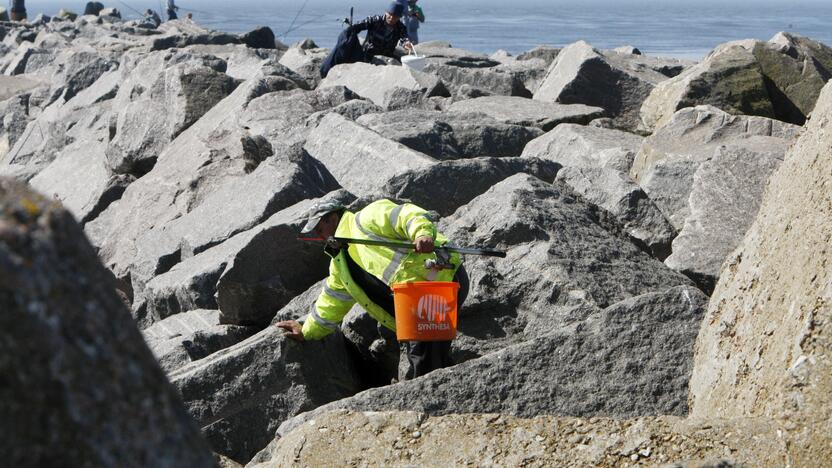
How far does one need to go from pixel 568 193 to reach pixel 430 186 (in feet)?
3.14

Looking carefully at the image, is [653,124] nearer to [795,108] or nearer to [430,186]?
[795,108]

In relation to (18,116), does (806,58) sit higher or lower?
higher

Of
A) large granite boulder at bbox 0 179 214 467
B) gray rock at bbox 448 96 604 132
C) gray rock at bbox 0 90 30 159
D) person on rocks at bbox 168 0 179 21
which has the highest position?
large granite boulder at bbox 0 179 214 467

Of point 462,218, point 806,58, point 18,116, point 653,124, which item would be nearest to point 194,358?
point 462,218

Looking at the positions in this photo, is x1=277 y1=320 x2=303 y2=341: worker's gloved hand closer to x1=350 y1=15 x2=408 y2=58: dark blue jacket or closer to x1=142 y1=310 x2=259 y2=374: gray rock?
x1=142 y1=310 x2=259 y2=374: gray rock

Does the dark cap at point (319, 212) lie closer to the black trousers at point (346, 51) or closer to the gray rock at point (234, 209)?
the gray rock at point (234, 209)

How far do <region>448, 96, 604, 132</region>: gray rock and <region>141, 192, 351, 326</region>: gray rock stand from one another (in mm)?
3496

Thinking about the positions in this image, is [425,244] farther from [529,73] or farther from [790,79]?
[529,73]

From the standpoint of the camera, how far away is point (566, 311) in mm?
5367

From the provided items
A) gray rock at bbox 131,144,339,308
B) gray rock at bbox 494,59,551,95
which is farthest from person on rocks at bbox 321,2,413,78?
gray rock at bbox 131,144,339,308

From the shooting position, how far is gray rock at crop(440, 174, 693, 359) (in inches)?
216

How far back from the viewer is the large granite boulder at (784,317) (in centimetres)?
338

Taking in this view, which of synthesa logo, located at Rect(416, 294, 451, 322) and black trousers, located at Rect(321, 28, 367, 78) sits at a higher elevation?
black trousers, located at Rect(321, 28, 367, 78)

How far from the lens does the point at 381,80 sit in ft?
38.0
